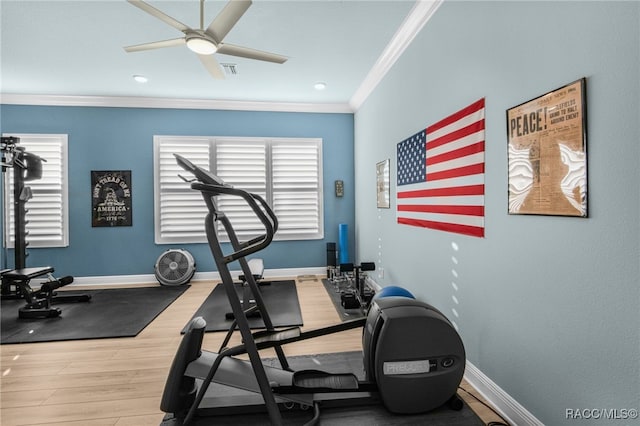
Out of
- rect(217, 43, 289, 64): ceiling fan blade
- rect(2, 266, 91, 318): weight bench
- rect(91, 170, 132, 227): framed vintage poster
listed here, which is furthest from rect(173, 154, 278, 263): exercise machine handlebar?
rect(91, 170, 132, 227): framed vintage poster

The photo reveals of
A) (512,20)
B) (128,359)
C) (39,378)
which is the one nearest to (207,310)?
(128,359)

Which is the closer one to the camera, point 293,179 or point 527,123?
point 527,123

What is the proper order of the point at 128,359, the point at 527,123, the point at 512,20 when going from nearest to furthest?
the point at 527,123
the point at 512,20
the point at 128,359

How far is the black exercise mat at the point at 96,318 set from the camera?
9.98 feet

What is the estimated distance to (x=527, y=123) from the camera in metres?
1.59

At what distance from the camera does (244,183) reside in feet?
17.2

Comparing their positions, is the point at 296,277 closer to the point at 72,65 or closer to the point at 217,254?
the point at 217,254

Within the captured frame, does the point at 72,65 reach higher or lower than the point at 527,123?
higher

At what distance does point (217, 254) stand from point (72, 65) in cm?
380

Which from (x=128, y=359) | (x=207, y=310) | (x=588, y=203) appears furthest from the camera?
(x=207, y=310)

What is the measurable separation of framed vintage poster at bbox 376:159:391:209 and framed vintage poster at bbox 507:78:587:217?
2.02 m

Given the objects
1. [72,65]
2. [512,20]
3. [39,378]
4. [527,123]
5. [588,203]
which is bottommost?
[39,378]

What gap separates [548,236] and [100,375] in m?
3.04

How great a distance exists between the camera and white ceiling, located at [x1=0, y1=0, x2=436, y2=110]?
2721mm
